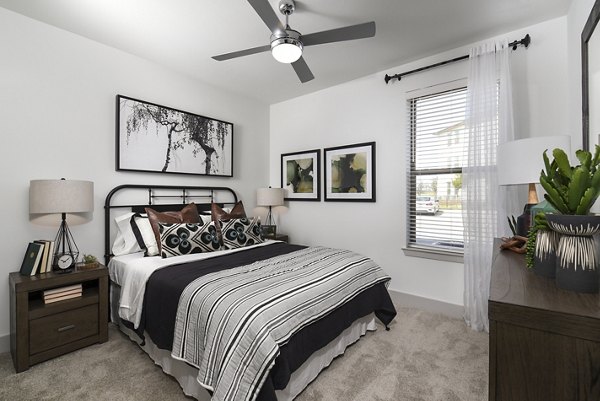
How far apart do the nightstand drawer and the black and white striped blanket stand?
3.82 feet

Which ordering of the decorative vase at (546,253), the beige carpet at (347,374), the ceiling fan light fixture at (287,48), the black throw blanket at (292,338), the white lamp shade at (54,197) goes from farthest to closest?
the white lamp shade at (54,197) → the ceiling fan light fixture at (287,48) → the beige carpet at (347,374) → the black throw blanket at (292,338) → the decorative vase at (546,253)

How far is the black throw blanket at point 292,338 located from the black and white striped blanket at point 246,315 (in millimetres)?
79

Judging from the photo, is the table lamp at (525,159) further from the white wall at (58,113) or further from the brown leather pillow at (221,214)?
the white wall at (58,113)

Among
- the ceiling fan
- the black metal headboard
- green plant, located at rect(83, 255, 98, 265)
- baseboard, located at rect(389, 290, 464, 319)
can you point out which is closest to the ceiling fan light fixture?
the ceiling fan

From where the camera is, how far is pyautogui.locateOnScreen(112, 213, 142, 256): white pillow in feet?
9.27

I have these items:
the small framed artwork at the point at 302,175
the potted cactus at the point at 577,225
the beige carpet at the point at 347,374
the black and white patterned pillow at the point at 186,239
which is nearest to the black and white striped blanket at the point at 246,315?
the beige carpet at the point at 347,374

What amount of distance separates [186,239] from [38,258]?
1102 millimetres

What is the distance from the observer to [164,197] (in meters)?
3.40

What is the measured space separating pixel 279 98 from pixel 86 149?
2.64 m

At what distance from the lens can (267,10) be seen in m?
1.79

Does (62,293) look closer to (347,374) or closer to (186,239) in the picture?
(186,239)

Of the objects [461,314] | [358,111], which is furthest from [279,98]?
[461,314]

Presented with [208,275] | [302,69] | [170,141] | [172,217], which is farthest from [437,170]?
[170,141]

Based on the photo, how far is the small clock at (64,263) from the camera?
2.35m
